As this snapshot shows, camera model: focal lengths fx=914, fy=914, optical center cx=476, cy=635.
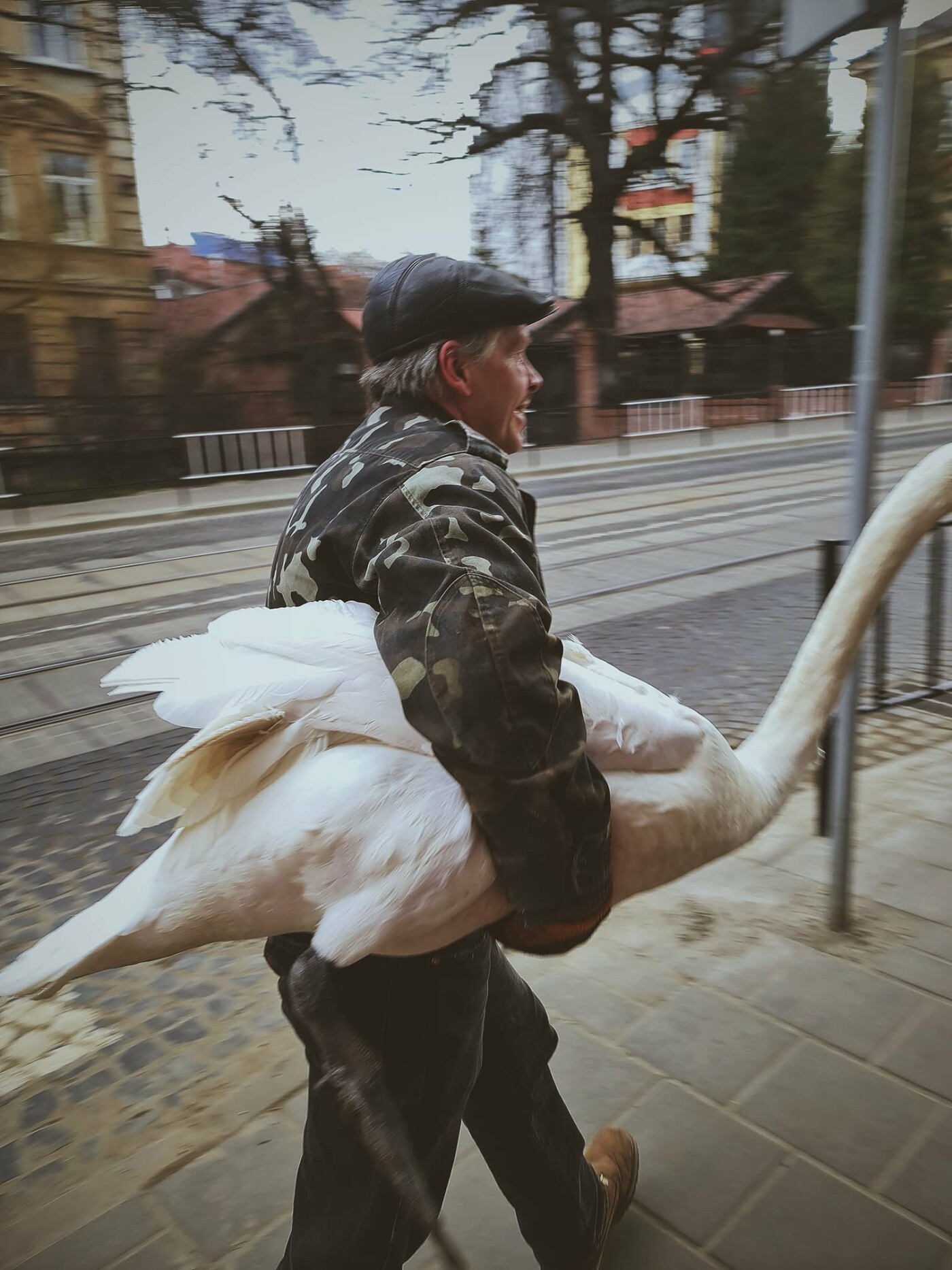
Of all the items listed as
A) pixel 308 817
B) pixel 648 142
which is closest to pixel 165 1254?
pixel 308 817

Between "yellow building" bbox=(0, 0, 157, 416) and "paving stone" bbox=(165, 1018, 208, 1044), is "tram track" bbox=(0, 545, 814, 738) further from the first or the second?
"yellow building" bbox=(0, 0, 157, 416)

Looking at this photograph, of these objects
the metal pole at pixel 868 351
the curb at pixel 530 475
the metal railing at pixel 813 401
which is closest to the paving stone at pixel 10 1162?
the metal pole at pixel 868 351

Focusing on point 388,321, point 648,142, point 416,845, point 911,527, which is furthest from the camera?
point 648,142

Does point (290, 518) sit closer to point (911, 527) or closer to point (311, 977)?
point (311, 977)

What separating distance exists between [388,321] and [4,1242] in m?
2.08

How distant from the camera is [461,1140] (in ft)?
7.19

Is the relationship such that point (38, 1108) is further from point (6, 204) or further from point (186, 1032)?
point (6, 204)

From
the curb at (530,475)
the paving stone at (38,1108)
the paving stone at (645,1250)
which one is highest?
the curb at (530,475)

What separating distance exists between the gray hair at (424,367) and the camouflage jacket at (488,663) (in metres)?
0.18

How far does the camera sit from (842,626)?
5.61 feet

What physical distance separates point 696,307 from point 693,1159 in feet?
70.2

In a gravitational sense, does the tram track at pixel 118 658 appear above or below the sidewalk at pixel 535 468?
below

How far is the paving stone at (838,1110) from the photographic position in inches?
81.4

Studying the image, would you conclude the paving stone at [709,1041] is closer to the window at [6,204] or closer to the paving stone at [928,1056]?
the paving stone at [928,1056]
